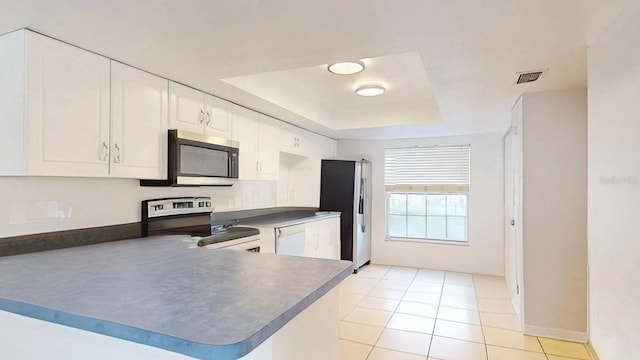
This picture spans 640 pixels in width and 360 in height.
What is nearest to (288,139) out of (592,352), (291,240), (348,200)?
(291,240)

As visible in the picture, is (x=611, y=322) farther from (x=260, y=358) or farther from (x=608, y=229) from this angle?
(x=260, y=358)

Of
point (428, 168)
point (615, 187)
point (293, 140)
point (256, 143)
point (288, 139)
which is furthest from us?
point (428, 168)

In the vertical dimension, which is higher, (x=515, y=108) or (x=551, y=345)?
(x=515, y=108)

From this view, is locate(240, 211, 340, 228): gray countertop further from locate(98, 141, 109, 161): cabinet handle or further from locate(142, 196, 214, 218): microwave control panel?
locate(98, 141, 109, 161): cabinet handle

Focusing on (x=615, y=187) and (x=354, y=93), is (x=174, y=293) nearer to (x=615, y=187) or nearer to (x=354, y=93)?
(x=615, y=187)

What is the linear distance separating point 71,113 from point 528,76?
2996mm

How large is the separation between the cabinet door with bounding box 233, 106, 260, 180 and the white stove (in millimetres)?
495

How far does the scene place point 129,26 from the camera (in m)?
1.75

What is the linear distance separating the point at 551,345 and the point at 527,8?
260cm

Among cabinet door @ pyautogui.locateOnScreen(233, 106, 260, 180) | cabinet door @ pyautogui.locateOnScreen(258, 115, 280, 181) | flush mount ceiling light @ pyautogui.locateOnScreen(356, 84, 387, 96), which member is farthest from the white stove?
flush mount ceiling light @ pyautogui.locateOnScreen(356, 84, 387, 96)

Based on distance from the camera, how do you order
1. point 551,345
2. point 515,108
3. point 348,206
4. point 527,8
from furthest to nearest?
1. point 348,206
2. point 515,108
3. point 551,345
4. point 527,8

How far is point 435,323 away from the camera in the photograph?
316 centimetres

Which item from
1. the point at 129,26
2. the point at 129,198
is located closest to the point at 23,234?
the point at 129,198

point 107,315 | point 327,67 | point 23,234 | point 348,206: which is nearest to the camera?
point 107,315
